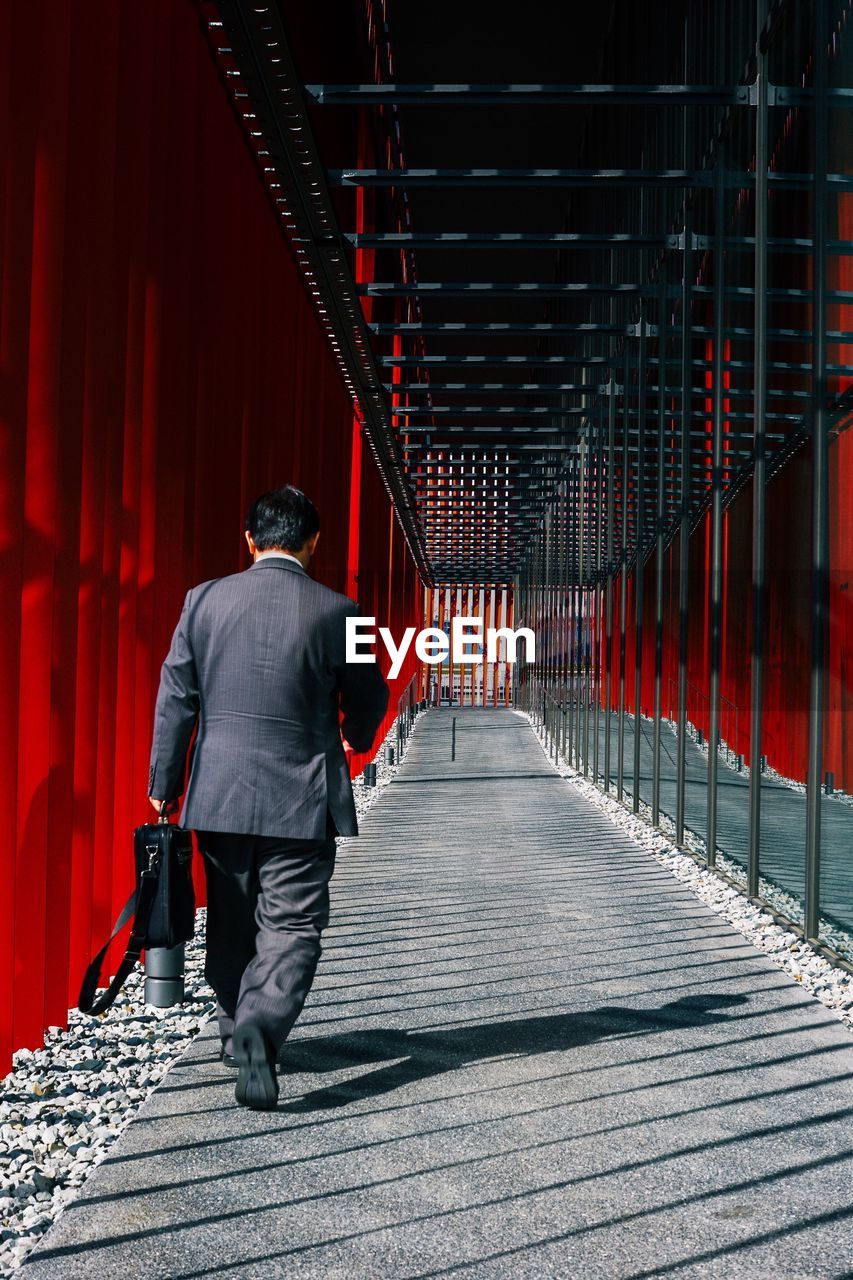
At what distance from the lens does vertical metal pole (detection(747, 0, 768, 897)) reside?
23.9 ft

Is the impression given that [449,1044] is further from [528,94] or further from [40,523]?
[528,94]

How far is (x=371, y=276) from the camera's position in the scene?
55.6 feet

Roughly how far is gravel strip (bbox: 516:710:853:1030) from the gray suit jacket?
224 cm

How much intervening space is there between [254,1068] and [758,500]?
4723mm

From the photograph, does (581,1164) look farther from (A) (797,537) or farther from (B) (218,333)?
A: (A) (797,537)

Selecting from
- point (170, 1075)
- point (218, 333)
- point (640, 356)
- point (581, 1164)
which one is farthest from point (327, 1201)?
point (640, 356)

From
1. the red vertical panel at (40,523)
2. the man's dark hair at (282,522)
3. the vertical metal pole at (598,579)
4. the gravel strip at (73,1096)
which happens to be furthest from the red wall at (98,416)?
the vertical metal pole at (598,579)

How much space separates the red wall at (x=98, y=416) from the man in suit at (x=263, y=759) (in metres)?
0.58

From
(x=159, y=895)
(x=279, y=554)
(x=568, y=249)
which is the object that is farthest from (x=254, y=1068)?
(x=568, y=249)

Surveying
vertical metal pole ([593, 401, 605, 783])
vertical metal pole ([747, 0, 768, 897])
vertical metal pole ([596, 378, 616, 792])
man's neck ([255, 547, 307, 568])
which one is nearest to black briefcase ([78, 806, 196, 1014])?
man's neck ([255, 547, 307, 568])

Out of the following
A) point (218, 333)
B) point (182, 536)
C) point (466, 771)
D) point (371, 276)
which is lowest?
point (466, 771)

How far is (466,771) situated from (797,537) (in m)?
8.96

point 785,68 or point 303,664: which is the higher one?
point 785,68

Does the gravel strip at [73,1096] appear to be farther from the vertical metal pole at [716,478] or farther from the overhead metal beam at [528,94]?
the overhead metal beam at [528,94]
